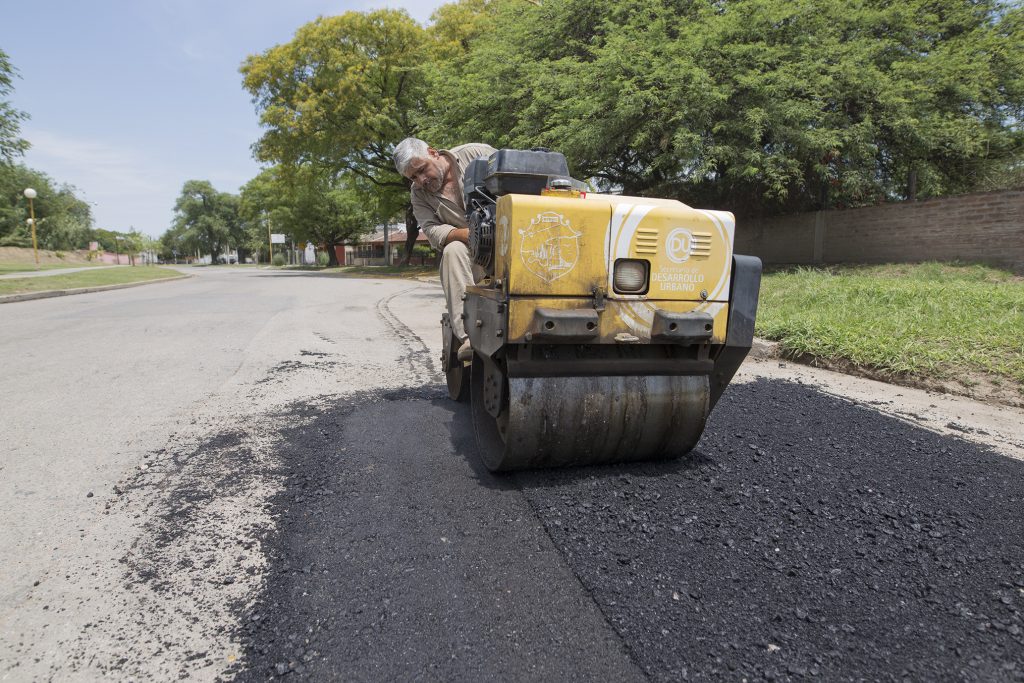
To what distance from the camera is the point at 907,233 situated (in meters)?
12.9

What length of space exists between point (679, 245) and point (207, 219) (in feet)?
299

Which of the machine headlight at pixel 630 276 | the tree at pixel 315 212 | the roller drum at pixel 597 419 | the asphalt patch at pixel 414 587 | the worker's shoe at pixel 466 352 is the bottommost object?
the asphalt patch at pixel 414 587

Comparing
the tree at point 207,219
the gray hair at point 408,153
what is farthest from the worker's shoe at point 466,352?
the tree at point 207,219

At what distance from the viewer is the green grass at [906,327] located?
5145mm

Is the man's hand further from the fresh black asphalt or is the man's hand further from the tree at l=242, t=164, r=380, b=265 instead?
the tree at l=242, t=164, r=380, b=265

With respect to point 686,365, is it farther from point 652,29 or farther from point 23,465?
point 652,29

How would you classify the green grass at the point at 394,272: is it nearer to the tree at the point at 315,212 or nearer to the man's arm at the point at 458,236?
the tree at the point at 315,212

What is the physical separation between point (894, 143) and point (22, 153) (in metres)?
27.2

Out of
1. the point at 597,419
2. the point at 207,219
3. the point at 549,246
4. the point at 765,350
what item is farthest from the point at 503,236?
the point at 207,219

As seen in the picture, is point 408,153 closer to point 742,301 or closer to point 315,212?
point 742,301

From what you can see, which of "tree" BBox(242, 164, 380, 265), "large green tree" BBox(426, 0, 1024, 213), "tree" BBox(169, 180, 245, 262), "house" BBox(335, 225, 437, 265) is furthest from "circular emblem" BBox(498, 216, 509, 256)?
"tree" BBox(169, 180, 245, 262)

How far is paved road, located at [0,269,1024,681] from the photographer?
172 centimetres

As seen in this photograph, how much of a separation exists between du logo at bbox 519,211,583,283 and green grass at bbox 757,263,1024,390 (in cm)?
425

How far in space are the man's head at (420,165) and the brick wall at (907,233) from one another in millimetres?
11934
